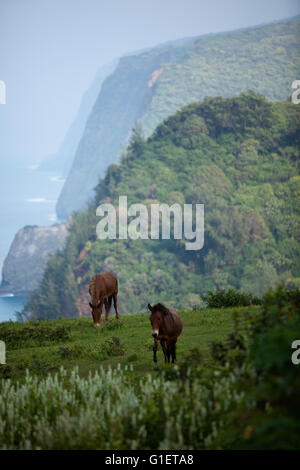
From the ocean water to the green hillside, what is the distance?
6149 millimetres

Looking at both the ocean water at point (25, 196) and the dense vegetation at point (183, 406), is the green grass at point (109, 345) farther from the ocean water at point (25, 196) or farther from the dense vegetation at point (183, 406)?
the ocean water at point (25, 196)

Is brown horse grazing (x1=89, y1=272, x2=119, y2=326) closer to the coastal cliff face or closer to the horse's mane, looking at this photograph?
the horse's mane

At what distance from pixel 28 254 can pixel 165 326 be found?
76.7 m

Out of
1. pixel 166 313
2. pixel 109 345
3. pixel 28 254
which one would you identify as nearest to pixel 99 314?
pixel 109 345

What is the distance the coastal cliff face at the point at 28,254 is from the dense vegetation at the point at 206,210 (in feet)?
61.7

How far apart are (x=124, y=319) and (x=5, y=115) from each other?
111681 millimetres

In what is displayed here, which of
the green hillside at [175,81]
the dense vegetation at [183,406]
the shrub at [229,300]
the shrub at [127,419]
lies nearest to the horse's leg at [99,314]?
the shrub at [229,300]

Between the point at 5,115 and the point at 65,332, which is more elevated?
the point at 5,115

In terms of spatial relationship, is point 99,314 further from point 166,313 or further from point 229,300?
point 166,313

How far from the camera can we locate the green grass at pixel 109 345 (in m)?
9.95

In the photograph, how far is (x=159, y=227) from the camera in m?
59.8
